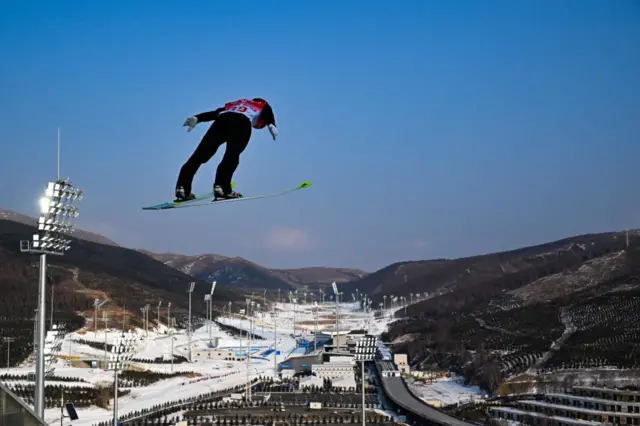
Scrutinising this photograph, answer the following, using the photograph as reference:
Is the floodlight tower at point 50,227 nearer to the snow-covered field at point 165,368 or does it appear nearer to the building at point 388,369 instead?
the snow-covered field at point 165,368

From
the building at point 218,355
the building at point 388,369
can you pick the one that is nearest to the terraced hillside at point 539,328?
the building at point 388,369

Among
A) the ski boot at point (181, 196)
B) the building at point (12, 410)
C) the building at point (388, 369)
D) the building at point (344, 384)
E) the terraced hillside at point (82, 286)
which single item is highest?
the terraced hillside at point (82, 286)

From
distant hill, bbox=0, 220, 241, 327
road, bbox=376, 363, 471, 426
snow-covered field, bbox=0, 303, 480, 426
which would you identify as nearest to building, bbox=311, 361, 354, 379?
road, bbox=376, 363, 471, 426

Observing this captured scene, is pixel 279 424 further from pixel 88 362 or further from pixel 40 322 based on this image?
pixel 88 362

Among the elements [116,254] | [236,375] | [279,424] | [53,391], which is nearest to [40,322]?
[279,424]

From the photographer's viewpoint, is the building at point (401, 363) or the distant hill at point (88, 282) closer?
the building at point (401, 363)

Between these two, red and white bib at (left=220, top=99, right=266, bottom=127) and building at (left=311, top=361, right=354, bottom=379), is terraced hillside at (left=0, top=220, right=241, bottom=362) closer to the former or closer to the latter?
building at (left=311, top=361, right=354, bottom=379)

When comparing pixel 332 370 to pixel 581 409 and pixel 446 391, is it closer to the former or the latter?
pixel 446 391
